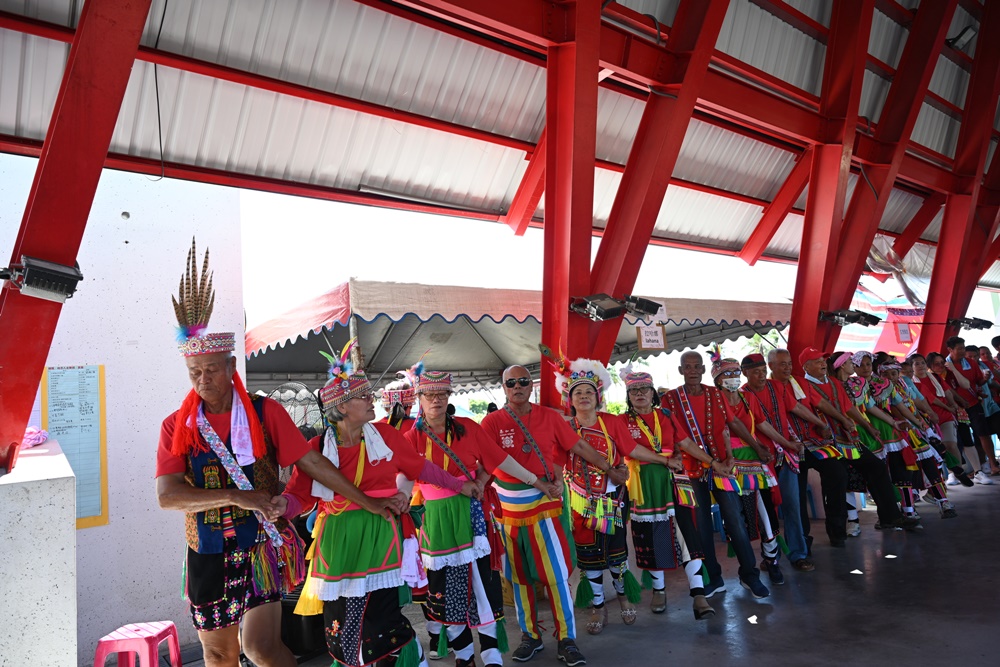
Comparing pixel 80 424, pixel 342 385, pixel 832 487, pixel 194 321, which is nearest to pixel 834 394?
pixel 832 487

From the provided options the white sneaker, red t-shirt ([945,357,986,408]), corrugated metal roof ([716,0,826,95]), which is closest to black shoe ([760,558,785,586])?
the white sneaker

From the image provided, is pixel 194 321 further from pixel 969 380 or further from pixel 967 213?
pixel 967 213

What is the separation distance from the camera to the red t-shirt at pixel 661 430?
4.93 metres

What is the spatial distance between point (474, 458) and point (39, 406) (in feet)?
9.30

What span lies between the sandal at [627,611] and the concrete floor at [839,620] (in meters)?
0.06

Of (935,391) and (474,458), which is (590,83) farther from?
(935,391)

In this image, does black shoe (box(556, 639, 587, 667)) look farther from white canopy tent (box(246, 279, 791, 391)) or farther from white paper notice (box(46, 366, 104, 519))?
white paper notice (box(46, 366, 104, 519))

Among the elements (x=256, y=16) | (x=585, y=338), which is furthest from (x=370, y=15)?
Result: (x=585, y=338)

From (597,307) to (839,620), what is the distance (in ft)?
9.11

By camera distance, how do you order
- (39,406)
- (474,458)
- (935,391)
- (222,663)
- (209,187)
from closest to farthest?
1. (222,663)
2. (474,458)
3. (39,406)
4. (209,187)
5. (935,391)

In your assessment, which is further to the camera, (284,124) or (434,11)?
(284,124)

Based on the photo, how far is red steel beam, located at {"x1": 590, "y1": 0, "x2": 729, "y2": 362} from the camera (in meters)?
6.48

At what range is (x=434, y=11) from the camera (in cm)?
527

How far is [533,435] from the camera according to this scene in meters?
4.31
